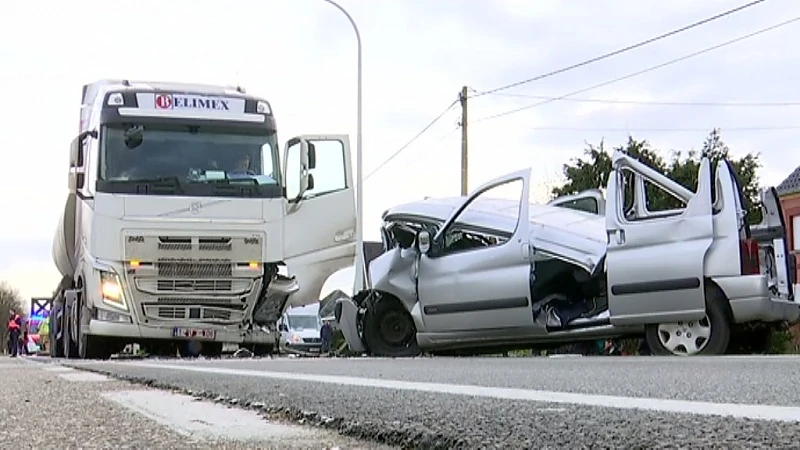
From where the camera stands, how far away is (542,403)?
405cm

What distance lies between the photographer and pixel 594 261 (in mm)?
10664

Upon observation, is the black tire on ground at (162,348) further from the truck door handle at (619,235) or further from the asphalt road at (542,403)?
the asphalt road at (542,403)

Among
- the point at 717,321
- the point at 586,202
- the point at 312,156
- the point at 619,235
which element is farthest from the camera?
the point at 312,156

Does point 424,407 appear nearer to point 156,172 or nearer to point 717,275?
point 717,275

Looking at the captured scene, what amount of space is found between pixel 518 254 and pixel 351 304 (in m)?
2.86

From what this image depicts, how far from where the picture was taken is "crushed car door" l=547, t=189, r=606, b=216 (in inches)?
499

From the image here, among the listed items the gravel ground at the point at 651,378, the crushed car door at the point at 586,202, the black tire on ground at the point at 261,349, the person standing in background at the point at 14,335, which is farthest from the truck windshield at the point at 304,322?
the gravel ground at the point at 651,378

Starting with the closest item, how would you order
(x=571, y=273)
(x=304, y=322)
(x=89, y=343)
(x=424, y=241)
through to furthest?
(x=571, y=273)
(x=424, y=241)
(x=89, y=343)
(x=304, y=322)

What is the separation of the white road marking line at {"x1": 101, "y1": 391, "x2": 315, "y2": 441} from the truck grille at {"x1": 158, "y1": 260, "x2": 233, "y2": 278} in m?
8.06

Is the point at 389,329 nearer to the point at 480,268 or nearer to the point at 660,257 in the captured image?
the point at 480,268

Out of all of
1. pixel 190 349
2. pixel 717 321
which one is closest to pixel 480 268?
pixel 717 321

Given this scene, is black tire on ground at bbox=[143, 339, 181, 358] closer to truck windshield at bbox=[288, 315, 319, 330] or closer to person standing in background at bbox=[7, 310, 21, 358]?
truck windshield at bbox=[288, 315, 319, 330]

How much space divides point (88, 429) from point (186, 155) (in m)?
9.69

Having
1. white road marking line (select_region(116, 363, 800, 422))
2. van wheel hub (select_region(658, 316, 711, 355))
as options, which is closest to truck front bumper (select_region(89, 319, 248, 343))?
van wheel hub (select_region(658, 316, 711, 355))
